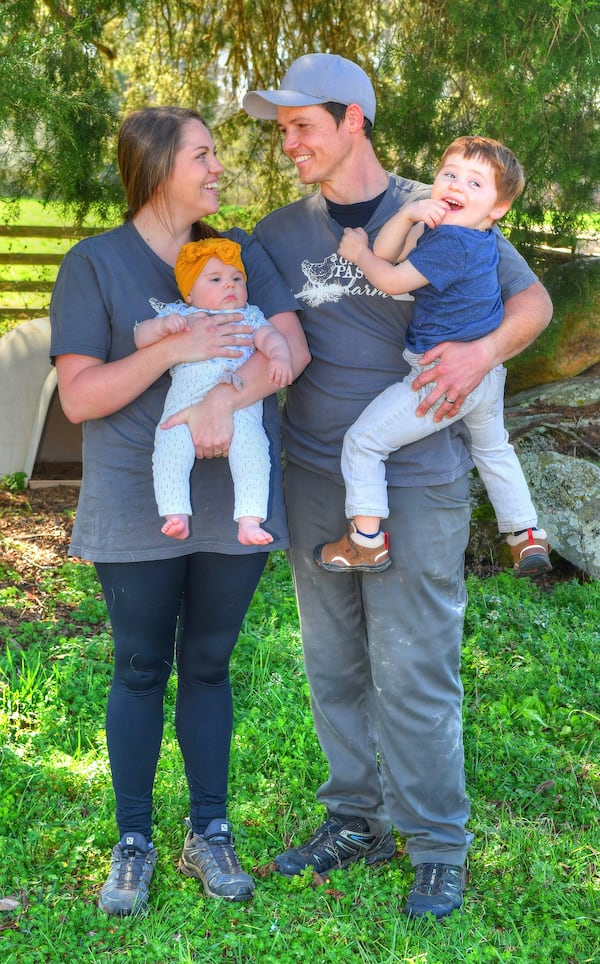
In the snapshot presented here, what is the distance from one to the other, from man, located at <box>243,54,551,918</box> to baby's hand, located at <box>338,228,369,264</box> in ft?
0.28

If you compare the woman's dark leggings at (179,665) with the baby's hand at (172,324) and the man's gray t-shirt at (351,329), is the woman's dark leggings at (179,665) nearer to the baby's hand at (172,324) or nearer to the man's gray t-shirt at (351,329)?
the man's gray t-shirt at (351,329)

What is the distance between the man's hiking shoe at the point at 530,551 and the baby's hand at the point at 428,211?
90 centimetres

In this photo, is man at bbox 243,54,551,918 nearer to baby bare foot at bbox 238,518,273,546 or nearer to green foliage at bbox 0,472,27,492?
baby bare foot at bbox 238,518,273,546

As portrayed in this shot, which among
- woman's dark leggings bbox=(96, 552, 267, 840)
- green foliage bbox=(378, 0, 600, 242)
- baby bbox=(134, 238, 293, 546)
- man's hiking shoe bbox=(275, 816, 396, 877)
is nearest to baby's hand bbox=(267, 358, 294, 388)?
baby bbox=(134, 238, 293, 546)

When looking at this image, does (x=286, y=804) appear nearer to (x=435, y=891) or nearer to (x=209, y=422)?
(x=435, y=891)

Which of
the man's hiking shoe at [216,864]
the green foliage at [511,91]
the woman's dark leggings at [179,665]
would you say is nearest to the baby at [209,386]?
the woman's dark leggings at [179,665]

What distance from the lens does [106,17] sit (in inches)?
191

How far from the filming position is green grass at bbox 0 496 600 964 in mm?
2566

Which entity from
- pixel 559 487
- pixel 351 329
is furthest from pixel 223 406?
pixel 559 487

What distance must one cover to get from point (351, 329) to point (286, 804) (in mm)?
1551

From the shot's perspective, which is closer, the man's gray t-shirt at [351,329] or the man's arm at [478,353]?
the man's arm at [478,353]

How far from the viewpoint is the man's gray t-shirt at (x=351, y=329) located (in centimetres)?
262

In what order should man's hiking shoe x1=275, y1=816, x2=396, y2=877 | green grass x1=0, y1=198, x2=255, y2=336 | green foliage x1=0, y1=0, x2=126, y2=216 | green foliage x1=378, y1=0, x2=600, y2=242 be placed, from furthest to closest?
green grass x1=0, y1=198, x2=255, y2=336 < green foliage x1=378, y1=0, x2=600, y2=242 < green foliage x1=0, y1=0, x2=126, y2=216 < man's hiking shoe x1=275, y1=816, x2=396, y2=877

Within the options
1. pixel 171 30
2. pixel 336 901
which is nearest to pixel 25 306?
pixel 171 30
